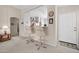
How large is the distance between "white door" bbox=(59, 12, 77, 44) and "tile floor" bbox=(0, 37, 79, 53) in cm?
23

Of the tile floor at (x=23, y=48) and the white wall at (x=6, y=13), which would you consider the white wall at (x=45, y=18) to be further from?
the white wall at (x=6, y=13)

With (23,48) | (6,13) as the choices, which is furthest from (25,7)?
(23,48)

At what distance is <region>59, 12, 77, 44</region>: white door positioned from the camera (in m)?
2.13

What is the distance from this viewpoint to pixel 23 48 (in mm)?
2215

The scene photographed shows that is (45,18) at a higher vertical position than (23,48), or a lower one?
higher

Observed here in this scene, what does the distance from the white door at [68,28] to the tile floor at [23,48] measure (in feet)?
0.75

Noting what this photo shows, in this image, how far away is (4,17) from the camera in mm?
2148

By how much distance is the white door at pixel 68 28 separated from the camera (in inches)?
83.8

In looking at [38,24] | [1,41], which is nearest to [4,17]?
[1,41]

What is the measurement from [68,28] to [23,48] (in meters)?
1.14

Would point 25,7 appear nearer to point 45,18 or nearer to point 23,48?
point 45,18
